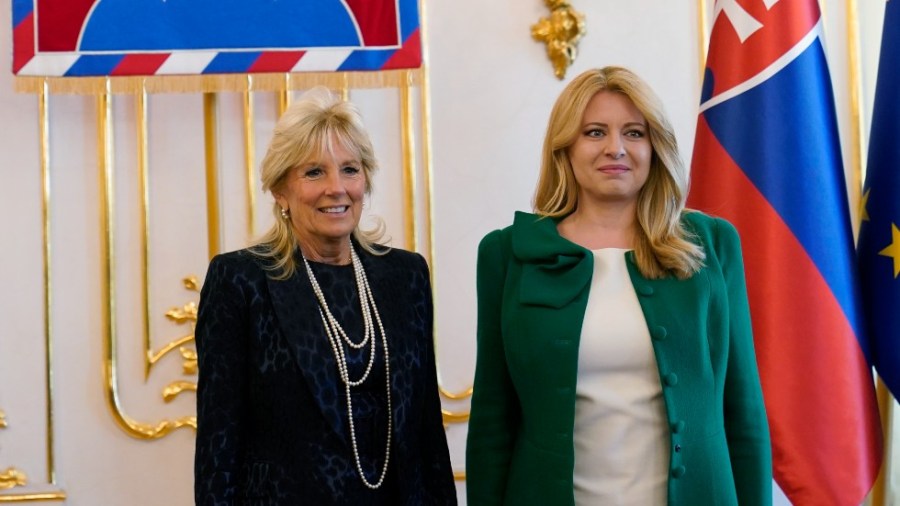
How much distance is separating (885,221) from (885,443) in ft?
2.42

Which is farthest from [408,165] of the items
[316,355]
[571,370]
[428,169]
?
[571,370]

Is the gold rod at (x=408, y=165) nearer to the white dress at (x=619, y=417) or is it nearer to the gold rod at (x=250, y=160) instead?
the gold rod at (x=250, y=160)

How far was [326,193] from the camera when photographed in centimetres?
197

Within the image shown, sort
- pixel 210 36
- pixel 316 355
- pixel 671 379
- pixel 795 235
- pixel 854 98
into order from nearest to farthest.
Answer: pixel 671 379
pixel 316 355
pixel 795 235
pixel 210 36
pixel 854 98

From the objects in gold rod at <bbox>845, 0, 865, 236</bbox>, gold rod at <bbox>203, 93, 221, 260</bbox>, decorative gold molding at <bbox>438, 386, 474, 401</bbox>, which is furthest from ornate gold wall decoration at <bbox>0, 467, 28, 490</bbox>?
gold rod at <bbox>845, 0, 865, 236</bbox>

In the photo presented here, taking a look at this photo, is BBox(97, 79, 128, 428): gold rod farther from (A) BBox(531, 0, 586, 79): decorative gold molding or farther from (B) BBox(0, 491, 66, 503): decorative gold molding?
(A) BBox(531, 0, 586, 79): decorative gold molding

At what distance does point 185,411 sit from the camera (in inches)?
124

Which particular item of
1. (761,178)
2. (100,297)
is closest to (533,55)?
(761,178)

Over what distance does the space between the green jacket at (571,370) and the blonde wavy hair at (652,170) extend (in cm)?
3

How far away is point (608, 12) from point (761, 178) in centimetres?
83

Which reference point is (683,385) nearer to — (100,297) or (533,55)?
(533,55)

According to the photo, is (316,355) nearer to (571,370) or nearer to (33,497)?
(571,370)

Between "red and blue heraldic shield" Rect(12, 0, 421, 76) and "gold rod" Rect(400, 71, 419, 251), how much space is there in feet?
0.62

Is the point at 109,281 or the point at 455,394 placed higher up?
the point at 109,281
